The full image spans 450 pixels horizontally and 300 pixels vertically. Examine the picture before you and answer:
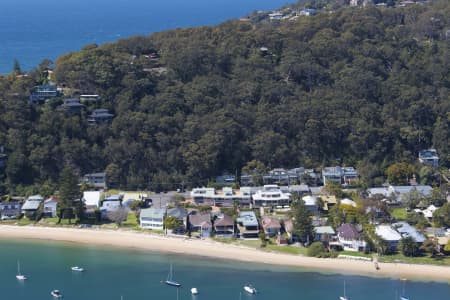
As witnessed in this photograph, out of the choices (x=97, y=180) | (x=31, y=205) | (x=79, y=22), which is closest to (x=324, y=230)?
(x=97, y=180)

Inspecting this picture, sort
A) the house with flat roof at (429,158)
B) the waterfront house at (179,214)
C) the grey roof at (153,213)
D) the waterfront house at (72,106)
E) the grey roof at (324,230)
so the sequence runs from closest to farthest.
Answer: the grey roof at (324,230)
the waterfront house at (179,214)
the grey roof at (153,213)
the house with flat roof at (429,158)
the waterfront house at (72,106)

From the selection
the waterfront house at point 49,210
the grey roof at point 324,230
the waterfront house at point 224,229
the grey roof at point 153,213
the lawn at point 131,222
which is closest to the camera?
the grey roof at point 324,230

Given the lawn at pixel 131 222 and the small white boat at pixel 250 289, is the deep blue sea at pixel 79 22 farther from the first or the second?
the small white boat at pixel 250 289

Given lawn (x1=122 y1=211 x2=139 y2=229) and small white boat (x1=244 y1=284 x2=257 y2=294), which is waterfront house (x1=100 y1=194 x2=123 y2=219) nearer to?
lawn (x1=122 y1=211 x2=139 y2=229)

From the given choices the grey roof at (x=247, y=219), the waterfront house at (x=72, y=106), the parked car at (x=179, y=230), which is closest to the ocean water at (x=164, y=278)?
the parked car at (x=179, y=230)

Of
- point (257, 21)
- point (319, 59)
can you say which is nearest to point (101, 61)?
point (319, 59)

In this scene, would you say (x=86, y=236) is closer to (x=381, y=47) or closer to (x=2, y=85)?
(x=2, y=85)

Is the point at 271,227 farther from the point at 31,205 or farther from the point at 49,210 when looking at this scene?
the point at 31,205
